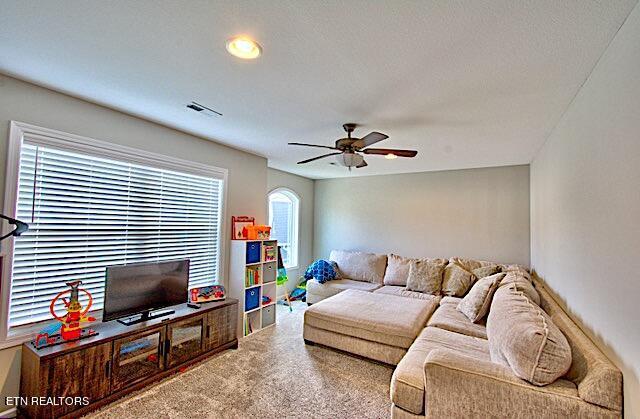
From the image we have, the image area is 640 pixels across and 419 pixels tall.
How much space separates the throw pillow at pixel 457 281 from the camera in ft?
13.4

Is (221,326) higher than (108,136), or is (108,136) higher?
(108,136)

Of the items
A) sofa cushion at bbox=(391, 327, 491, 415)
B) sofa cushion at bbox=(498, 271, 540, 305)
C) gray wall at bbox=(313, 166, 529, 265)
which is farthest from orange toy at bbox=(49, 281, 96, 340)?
gray wall at bbox=(313, 166, 529, 265)

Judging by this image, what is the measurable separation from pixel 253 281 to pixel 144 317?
1.41 m

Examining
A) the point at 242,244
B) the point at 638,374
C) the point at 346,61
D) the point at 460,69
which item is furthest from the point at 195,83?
the point at 638,374

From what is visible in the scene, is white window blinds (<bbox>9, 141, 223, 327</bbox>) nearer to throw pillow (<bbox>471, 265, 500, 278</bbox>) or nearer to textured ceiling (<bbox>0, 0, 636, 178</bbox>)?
textured ceiling (<bbox>0, 0, 636, 178</bbox>)

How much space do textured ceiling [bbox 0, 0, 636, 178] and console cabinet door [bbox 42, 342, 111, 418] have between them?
2.03 metres

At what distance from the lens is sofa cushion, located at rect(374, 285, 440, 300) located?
421 centimetres

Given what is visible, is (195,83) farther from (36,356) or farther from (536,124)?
(536,124)

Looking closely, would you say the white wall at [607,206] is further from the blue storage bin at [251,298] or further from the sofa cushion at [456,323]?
the blue storage bin at [251,298]

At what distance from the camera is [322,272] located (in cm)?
510

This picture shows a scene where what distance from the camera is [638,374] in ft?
4.04

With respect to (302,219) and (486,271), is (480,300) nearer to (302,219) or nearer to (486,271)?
(486,271)

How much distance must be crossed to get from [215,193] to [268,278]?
4.70 ft

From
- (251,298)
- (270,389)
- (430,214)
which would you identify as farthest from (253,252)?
(430,214)
